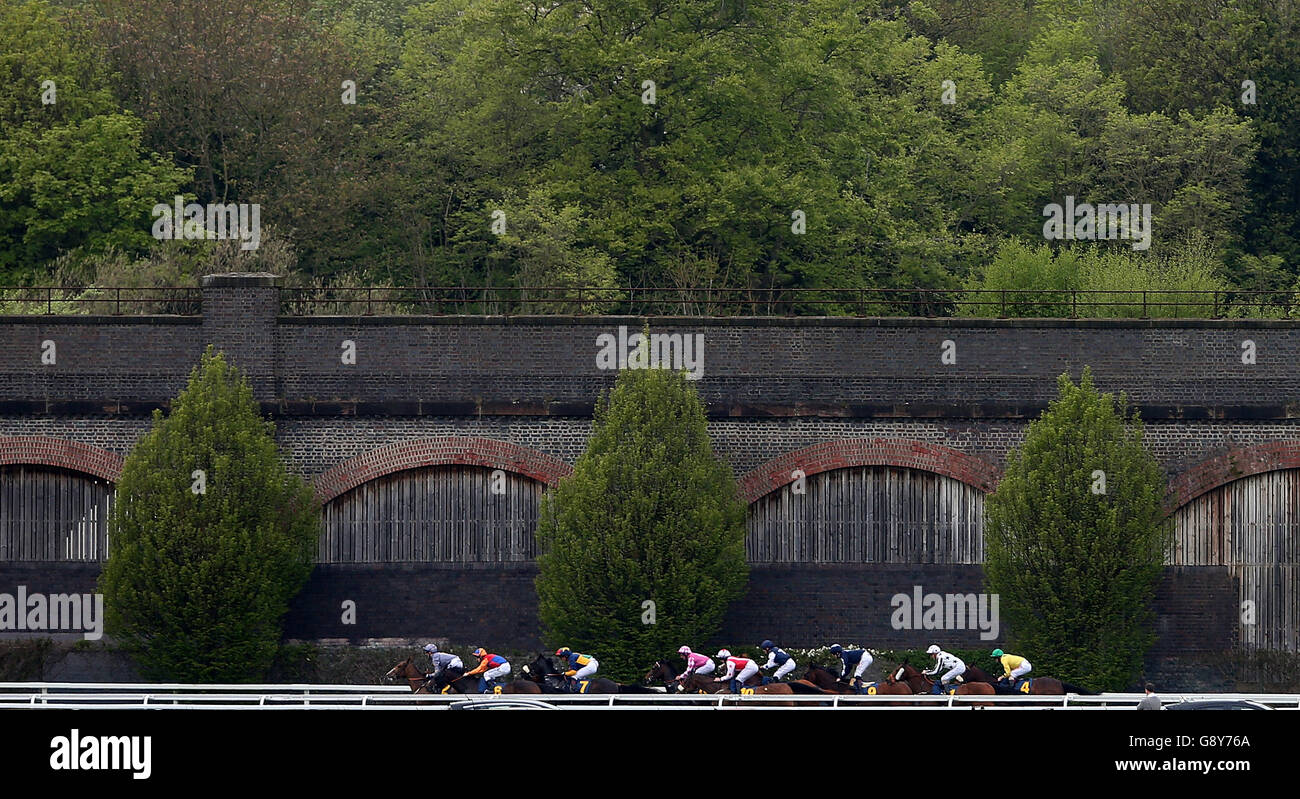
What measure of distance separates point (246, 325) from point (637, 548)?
25.6ft

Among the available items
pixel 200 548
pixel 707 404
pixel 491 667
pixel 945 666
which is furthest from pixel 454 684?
pixel 945 666

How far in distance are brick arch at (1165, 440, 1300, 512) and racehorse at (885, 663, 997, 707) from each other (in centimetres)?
665

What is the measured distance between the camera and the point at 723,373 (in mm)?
33812

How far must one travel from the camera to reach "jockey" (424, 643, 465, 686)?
1160 inches

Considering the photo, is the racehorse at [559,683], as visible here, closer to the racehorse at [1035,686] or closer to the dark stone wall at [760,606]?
the dark stone wall at [760,606]

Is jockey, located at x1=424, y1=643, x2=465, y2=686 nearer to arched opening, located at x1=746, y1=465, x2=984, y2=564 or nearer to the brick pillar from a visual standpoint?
the brick pillar

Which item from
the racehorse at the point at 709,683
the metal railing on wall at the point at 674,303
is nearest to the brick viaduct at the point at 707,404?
the metal railing on wall at the point at 674,303

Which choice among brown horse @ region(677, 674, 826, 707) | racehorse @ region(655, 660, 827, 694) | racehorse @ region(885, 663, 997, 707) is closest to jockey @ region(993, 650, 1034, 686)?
racehorse @ region(885, 663, 997, 707)

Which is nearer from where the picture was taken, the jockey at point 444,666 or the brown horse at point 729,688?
the brown horse at point 729,688

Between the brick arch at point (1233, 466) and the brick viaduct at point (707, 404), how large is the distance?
34 millimetres

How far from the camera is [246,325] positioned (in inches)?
1320

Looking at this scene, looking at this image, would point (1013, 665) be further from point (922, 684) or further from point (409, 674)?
point (409, 674)

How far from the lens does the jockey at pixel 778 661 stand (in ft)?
103

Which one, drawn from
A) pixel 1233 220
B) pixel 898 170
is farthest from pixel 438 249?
pixel 1233 220
